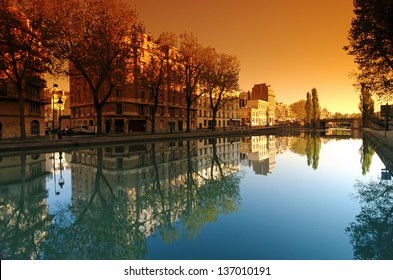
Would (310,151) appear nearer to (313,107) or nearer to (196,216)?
(196,216)

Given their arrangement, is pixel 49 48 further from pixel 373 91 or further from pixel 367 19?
pixel 373 91

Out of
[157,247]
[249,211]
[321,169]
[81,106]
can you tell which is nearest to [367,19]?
[321,169]

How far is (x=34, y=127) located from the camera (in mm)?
51656

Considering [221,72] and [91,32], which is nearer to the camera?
[91,32]

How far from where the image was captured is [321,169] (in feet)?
59.7

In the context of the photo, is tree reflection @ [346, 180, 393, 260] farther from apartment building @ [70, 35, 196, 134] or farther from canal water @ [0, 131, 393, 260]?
apartment building @ [70, 35, 196, 134]

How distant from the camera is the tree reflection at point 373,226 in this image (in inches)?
243

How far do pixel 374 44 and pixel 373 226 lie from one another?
23284mm

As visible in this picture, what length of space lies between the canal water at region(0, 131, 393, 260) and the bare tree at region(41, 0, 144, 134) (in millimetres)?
23981

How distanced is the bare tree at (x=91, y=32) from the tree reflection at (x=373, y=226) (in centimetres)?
3398

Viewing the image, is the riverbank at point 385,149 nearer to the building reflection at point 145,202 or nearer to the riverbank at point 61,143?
the building reflection at point 145,202

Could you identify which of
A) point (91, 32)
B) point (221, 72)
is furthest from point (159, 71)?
point (91, 32)
